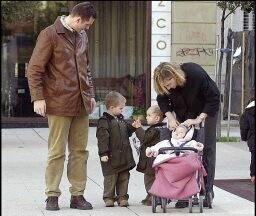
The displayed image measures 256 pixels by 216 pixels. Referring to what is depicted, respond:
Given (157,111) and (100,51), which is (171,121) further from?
(100,51)

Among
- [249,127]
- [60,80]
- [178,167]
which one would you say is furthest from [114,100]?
[249,127]

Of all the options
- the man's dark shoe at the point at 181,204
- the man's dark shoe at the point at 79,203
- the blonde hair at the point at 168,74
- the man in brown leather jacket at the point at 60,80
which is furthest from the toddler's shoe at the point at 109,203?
the blonde hair at the point at 168,74

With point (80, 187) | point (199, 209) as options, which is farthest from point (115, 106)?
point (199, 209)

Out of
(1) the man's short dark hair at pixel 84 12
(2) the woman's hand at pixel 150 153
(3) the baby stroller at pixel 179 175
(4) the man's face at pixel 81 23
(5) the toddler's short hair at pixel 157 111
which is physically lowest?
(3) the baby stroller at pixel 179 175

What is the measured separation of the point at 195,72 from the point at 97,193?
1997 mm

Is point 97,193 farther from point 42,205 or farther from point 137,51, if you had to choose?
point 137,51

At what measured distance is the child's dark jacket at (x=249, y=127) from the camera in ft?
16.9

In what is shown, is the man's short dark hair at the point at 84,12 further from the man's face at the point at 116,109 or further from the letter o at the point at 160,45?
the letter o at the point at 160,45

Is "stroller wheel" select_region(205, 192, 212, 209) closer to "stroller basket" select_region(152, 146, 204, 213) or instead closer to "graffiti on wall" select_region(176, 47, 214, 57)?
"stroller basket" select_region(152, 146, 204, 213)

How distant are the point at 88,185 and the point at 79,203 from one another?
4.84 ft

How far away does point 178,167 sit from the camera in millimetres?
6633

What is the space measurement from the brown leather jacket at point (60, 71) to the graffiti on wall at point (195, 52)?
9.59 metres

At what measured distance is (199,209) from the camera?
7.00 m

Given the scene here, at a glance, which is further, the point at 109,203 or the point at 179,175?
the point at 109,203
